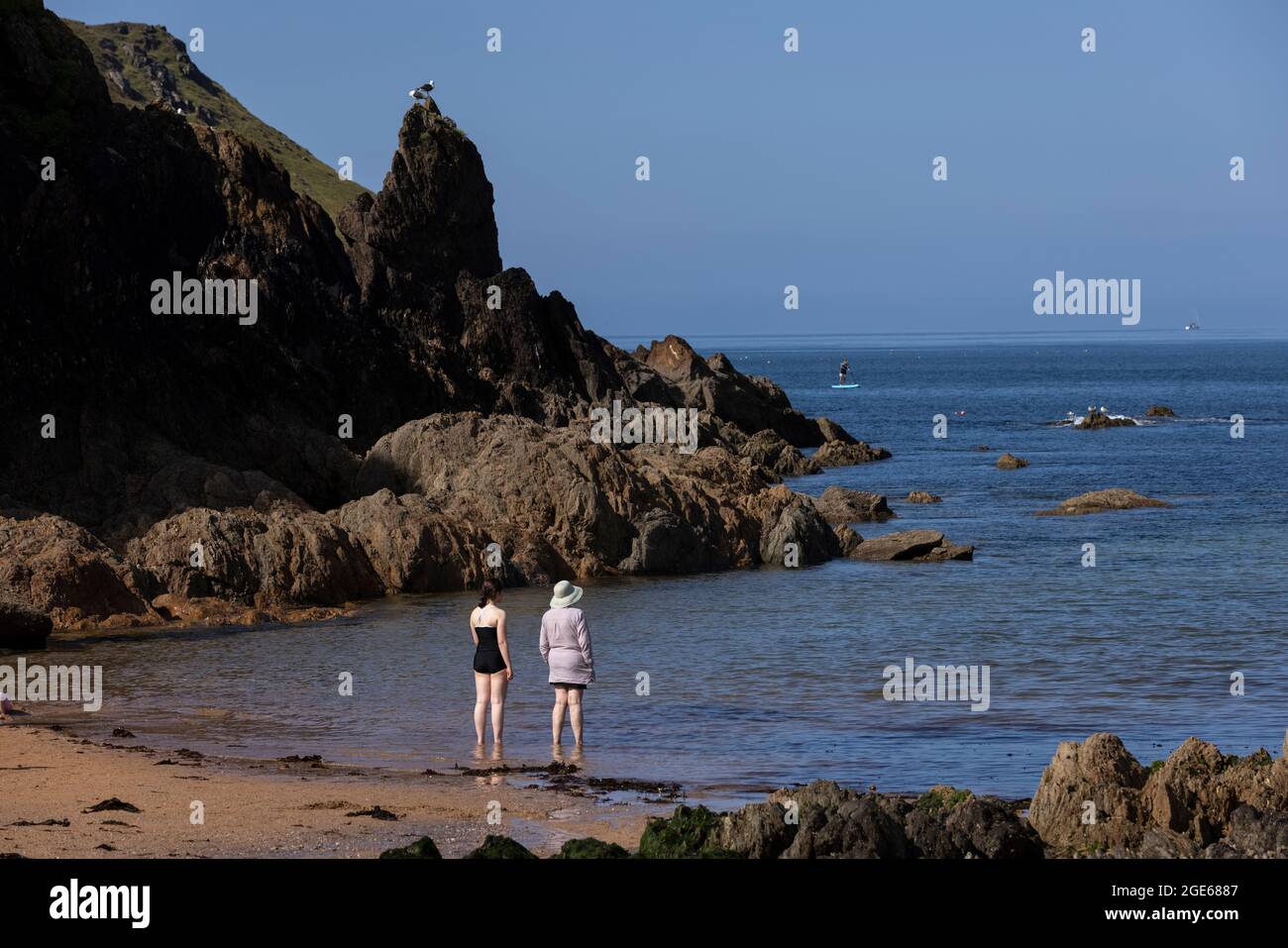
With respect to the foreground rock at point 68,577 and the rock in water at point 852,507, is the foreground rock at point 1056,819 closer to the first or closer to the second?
the foreground rock at point 68,577

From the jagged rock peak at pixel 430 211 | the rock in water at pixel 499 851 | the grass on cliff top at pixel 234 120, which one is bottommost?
the rock in water at pixel 499 851

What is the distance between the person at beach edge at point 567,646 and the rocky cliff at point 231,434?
1113 cm

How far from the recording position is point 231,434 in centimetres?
3547

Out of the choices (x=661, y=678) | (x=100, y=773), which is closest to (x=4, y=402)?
(x=661, y=678)

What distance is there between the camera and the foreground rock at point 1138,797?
1124cm

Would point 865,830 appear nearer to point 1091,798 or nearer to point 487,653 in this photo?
point 1091,798

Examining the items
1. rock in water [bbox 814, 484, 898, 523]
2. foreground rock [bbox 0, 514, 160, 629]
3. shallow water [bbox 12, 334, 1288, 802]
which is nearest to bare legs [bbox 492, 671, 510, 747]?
shallow water [bbox 12, 334, 1288, 802]

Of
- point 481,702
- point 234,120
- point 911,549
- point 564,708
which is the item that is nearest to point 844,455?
point 911,549

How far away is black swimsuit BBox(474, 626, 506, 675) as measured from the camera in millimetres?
14812

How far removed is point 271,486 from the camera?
30812 millimetres

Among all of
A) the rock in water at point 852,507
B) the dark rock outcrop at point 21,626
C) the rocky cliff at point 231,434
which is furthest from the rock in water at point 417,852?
the rock in water at point 852,507

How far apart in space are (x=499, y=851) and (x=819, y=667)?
42.6 feet

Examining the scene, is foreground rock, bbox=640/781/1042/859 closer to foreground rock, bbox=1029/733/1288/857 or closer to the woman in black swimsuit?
foreground rock, bbox=1029/733/1288/857
